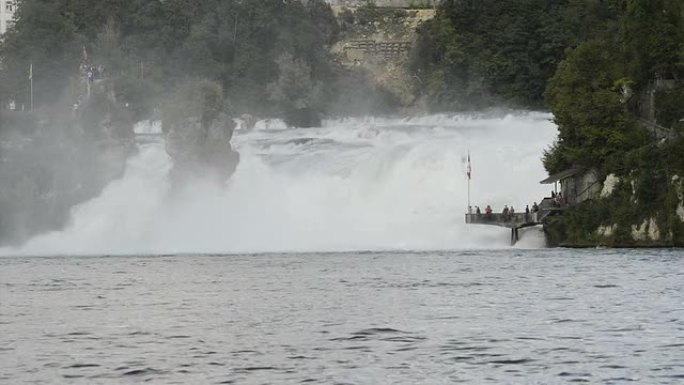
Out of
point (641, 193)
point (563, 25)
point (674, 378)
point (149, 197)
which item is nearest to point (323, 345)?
point (674, 378)

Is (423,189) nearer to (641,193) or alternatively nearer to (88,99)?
(641,193)

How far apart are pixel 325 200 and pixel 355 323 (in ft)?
235

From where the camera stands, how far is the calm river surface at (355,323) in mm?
56562

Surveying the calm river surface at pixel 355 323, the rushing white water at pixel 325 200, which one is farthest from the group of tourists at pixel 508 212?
the calm river surface at pixel 355 323

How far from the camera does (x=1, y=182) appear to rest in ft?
497

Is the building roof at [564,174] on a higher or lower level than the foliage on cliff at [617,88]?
lower

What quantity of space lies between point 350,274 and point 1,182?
60.7 m

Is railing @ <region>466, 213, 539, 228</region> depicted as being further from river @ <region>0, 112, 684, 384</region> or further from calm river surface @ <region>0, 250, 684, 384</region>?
calm river surface @ <region>0, 250, 684, 384</region>

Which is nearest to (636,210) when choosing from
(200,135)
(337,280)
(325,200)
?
(325,200)

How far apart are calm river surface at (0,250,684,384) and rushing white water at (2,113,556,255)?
26.1 meters

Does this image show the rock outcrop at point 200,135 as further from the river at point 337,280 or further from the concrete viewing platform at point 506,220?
the concrete viewing platform at point 506,220

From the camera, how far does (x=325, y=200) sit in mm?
141125

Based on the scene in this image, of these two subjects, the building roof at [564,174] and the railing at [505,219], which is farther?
the building roof at [564,174]

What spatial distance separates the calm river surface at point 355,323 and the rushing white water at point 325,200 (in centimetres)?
2611
